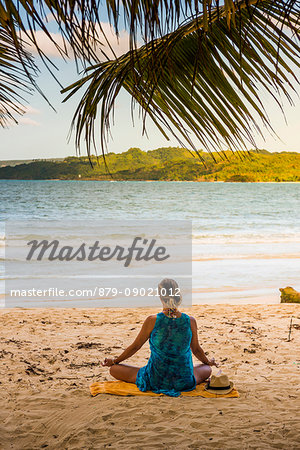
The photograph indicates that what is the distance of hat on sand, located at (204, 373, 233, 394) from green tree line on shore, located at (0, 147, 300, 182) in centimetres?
2822

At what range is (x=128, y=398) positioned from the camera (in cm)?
360

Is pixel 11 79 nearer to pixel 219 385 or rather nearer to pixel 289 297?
pixel 219 385

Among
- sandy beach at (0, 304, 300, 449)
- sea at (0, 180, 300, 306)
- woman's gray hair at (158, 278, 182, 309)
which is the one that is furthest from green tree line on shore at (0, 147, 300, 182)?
woman's gray hair at (158, 278, 182, 309)

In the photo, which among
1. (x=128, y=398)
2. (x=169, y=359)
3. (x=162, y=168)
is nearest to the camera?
(x=169, y=359)

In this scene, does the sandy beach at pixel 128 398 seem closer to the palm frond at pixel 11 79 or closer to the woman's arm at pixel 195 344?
the woman's arm at pixel 195 344

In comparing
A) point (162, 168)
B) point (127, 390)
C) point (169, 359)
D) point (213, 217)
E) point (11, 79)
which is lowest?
point (127, 390)

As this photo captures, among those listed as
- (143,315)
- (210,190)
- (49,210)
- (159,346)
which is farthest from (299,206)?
(159,346)

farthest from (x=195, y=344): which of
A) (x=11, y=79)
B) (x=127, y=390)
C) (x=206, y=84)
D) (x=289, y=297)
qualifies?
(x=289, y=297)

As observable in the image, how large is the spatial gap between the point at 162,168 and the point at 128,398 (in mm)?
40207

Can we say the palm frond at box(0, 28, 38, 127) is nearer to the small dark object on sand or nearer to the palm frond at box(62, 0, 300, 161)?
the palm frond at box(62, 0, 300, 161)

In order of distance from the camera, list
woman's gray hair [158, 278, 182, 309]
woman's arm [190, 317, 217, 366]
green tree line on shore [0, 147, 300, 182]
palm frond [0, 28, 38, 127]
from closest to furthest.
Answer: palm frond [0, 28, 38, 127], woman's gray hair [158, 278, 182, 309], woman's arm [190, 317, 217, 366], green tree line on shore [0, 147, 300, 182]

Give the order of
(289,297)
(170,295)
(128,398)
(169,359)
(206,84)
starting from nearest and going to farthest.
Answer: (206,84) < (170,295) < (169,359) < (128,398) < (289,297)

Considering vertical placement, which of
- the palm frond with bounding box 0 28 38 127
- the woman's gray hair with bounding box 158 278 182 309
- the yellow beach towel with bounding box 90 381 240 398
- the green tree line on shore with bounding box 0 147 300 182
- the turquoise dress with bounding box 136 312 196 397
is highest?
the green tree line on shore with bounding box 0 147 300 182

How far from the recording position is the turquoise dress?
11.3 feet
